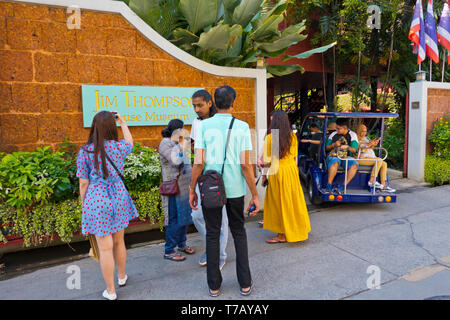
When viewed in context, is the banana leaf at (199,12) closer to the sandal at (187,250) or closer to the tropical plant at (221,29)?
the tropical plant at (221,29)

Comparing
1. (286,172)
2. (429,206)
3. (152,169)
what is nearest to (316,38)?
(429,206)

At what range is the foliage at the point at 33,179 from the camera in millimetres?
3791

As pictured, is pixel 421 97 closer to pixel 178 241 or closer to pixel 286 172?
pixel 286 172

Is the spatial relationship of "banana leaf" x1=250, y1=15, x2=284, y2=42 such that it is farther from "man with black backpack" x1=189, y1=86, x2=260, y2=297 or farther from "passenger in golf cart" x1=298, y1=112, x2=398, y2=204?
"man with black backpack" x1=189, y1=86, x2=260, y2=297

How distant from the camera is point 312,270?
11.5 ft

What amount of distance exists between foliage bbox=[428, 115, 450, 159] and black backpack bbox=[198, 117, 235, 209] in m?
7.19

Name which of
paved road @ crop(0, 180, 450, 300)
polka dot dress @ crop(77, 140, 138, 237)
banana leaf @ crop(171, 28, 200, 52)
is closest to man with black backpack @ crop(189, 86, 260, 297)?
paved road @ crop(0, 180, 450, 300)

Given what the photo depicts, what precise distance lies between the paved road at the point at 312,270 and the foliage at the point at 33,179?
2.82 ft

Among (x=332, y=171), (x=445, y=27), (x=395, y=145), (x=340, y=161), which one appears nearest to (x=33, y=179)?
(x=332, y=171)

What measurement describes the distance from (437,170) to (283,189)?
17.8 feet

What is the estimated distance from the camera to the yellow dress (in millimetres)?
4219

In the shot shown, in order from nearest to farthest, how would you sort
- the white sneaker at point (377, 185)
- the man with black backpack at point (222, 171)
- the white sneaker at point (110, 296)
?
the man with black backpack at point (222, 171) < the white sneaker at point (110, 296) < the white sneaker at point (377, 185)

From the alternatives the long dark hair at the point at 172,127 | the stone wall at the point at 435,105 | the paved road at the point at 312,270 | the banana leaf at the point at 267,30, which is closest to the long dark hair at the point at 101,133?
the long dark hair at the point at 172,127

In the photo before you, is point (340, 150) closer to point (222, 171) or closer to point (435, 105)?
point (222, 171)
